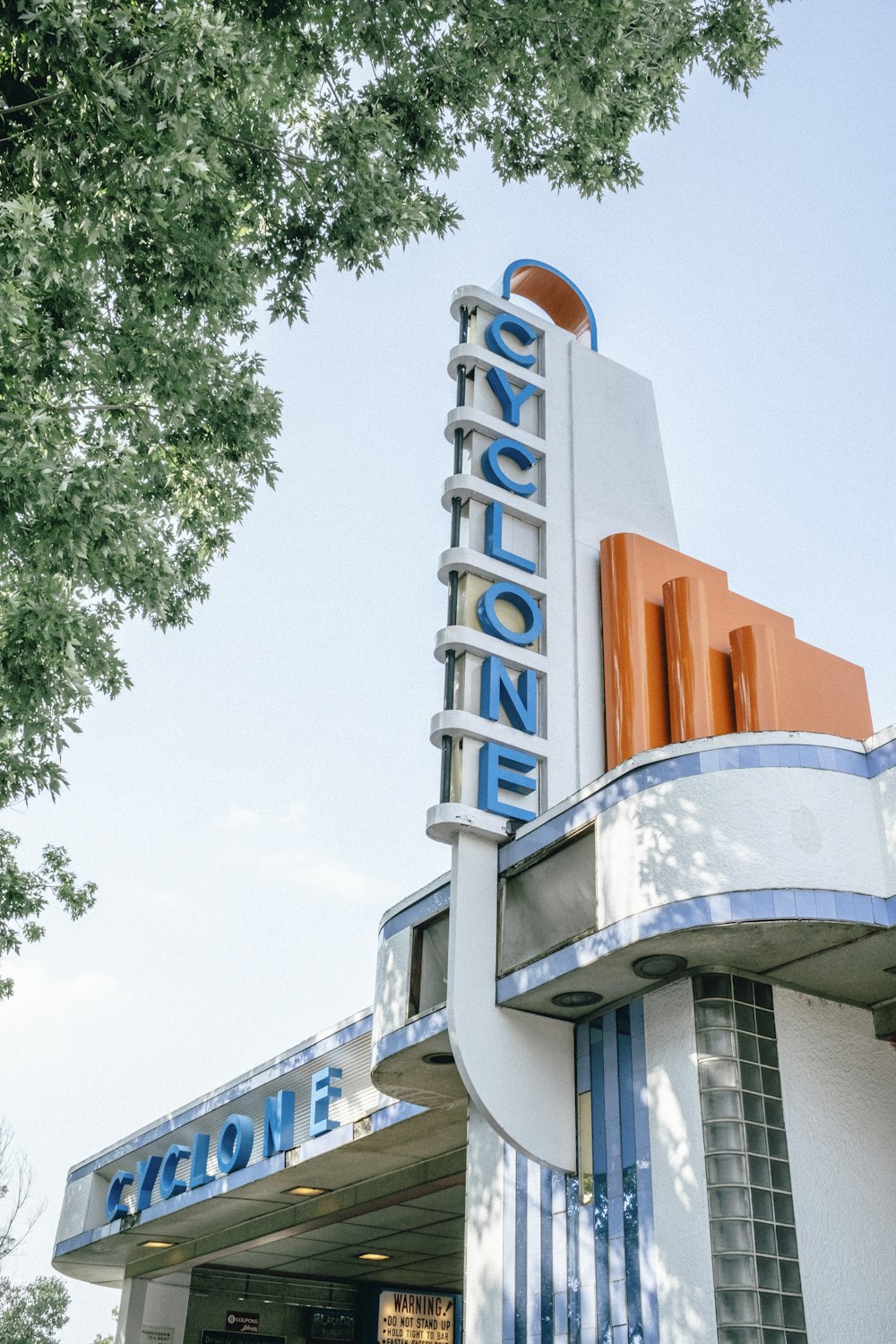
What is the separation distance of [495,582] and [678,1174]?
465cm

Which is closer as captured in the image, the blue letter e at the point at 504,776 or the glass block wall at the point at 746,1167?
the glass block wall at the point at 746,1167

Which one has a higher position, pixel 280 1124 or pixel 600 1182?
pixel 280 1124

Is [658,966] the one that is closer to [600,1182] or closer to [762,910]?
[762,910]

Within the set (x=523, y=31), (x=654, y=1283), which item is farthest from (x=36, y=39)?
(x=654, y=1283)

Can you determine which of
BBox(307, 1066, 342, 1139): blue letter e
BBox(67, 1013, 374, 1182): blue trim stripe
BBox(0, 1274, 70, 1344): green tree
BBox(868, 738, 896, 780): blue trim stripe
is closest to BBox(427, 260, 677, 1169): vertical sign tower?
BBox(868, 738, 896, 780): blue trim stripe

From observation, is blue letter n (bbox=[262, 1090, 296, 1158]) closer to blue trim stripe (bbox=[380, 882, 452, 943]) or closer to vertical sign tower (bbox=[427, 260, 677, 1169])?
blue trim stripe (bbox=[380, 882, 452, 943])

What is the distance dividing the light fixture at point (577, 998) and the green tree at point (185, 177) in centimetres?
416

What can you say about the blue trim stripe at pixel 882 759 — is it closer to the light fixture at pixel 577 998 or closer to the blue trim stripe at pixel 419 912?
the light fixture at pixel 577 998

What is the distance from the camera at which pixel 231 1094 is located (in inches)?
525

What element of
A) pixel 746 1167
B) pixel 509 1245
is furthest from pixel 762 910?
pixel 509 1245

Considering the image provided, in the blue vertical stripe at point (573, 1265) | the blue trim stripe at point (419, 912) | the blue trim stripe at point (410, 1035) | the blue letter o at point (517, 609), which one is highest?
the blue letter o at point (517, 609)

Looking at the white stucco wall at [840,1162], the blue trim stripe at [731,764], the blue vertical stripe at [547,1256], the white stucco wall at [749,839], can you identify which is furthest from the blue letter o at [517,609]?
the blue vertical stripe at [547,1256]

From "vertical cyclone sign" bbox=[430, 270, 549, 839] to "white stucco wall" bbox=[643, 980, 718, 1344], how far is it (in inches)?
71.3

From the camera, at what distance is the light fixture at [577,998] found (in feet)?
25.5
